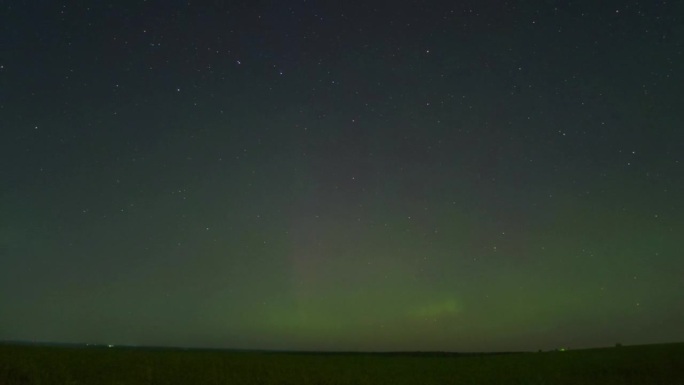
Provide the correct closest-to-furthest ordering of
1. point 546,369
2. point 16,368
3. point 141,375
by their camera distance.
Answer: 1. point 16,368
2. point 141,375
3. point 546,369

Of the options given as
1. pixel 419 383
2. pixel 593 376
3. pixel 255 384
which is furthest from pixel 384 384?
pixel 593 376

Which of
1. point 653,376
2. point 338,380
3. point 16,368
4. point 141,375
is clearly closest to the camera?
point 16,368

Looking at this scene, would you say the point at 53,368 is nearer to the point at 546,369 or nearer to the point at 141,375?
the point at 141,375

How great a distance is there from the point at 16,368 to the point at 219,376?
5734 millimetres

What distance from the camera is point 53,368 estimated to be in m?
16.7

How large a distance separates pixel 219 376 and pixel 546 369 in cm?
1602

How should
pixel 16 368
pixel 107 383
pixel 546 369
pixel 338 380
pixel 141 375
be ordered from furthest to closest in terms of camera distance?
pixel 546 369 < pixel 338 380 < pixel 141 375 < pixel 16 368 < pixel 107 383

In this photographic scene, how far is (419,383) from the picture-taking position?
1792cm

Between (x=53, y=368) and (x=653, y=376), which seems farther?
(x=653, y=376)

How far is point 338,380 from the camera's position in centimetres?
1783

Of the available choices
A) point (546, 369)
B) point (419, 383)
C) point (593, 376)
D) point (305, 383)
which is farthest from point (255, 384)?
point (546, 369)

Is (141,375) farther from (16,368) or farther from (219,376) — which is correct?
(16,368)

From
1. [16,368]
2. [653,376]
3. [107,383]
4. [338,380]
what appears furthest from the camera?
[653,376]

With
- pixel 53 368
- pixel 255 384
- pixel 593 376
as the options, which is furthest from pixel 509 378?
pixel 53 368
